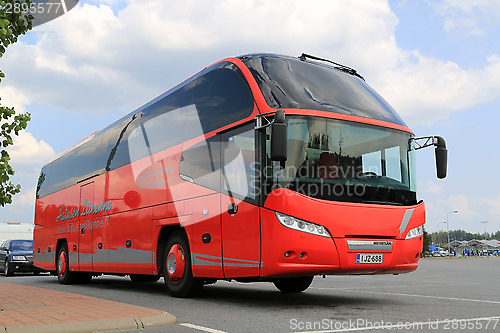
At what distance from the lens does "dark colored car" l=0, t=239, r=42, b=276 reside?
2297cm

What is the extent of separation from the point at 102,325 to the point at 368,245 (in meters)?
4.03

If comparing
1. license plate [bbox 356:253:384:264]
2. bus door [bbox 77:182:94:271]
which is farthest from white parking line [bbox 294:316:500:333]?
bus door [bbox 77:182:94:271]

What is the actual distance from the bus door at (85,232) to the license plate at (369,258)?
8301 mm

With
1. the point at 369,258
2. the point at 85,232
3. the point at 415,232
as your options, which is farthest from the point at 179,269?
the point at 85,232

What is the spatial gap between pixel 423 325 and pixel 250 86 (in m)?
4.31

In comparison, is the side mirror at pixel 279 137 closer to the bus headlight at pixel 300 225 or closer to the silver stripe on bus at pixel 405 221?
the bus headlight at pixel 300 225

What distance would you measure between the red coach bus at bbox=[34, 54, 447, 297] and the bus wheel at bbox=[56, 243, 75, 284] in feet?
17.1

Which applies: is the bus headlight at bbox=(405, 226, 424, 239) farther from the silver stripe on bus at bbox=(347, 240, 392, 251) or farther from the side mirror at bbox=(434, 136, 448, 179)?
the side mirror at bbox=(434, 136, 448, 179)

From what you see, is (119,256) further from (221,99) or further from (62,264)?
(221,99)

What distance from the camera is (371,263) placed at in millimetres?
8195

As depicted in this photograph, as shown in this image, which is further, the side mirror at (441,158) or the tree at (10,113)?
the side mirror at (441,158)

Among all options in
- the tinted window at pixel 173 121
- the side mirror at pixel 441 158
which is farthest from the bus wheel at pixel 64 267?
the side mirror at pixel 441 158

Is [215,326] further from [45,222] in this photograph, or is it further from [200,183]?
[45,222]

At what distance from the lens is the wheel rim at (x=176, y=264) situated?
389 inches
